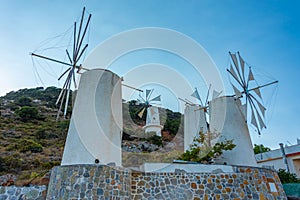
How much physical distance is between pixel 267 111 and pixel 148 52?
5.88m

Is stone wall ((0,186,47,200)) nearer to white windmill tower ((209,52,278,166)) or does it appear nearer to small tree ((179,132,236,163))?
small tree ((179,132,236,163))

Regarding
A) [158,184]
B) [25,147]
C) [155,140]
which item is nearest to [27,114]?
[25,147]

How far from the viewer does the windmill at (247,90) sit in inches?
381

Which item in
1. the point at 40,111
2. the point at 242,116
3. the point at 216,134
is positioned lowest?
the point at 216,134

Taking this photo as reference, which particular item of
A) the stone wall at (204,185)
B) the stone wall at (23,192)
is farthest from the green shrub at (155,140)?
the stone wall at (23,192)

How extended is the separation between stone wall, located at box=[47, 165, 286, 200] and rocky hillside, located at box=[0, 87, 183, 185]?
152 centimetres

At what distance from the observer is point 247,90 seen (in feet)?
33.4

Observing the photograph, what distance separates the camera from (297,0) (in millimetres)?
8062

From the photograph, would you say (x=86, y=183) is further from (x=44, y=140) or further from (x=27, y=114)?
(x=27, y=114)

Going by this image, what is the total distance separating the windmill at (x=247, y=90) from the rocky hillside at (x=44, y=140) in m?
3.73

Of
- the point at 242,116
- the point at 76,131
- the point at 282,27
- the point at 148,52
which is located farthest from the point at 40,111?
the point at 282,27

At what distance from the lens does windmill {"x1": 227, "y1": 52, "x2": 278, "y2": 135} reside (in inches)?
381

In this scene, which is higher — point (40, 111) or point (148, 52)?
point (40, 111)

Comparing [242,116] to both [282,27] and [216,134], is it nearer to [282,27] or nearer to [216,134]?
[216,134]
